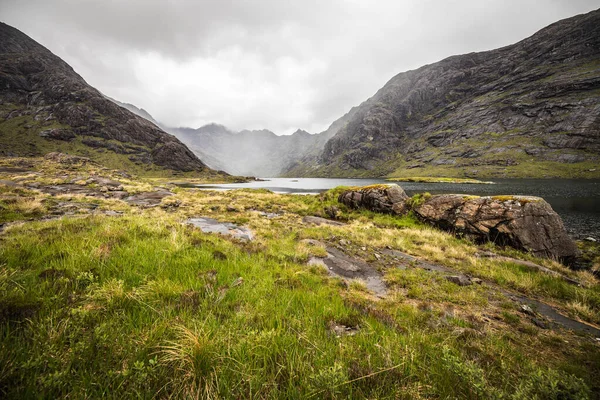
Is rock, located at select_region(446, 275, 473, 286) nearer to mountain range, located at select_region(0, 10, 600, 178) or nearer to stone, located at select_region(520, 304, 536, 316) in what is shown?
stone, located at select_region(520, 304, 536, 316)

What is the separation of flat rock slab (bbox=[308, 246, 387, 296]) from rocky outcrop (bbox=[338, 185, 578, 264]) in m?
10.9

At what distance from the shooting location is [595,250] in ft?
43.4

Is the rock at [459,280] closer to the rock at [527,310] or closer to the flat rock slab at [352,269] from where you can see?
the rock at [527,310]

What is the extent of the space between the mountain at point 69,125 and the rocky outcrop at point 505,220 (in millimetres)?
162866

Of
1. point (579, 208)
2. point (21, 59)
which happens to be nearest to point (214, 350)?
point (579, 208)

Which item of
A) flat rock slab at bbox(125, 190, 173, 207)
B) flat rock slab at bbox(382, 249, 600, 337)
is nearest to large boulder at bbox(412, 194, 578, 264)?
flat rock slab at bbox(382, 249, 600, 337)

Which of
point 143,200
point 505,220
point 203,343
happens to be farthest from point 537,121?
point 203,343

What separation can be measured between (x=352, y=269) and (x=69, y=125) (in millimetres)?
208094

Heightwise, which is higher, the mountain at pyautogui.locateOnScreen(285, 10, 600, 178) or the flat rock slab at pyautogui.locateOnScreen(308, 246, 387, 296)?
the mountain at pyautogui.locateOnScreen(285, 10, 600, 178)

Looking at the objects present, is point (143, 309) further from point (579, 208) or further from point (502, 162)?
point (502, 162)

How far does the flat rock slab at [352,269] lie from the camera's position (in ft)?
24.1

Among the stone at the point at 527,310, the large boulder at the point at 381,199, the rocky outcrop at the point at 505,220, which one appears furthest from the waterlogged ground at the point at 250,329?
the large boulder at the point at 381,199

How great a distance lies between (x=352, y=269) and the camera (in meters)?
8.50

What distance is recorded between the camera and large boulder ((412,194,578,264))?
40.3 ft
